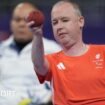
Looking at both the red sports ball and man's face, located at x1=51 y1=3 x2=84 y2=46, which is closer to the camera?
the red sports ball

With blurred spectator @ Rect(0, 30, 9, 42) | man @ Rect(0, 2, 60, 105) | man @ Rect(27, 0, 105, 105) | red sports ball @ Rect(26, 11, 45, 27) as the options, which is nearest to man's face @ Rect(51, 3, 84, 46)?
man @ Rect(27, 0, 105, 105)

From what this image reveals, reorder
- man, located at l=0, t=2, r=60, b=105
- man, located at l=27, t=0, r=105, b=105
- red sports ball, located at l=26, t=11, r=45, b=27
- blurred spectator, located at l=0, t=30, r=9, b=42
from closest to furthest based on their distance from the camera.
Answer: red sports ball, located at l=26, t=11, r=45, b=27, man, located at l=27, t=0, r=105, b=105, man, located at l=0, t=2, r=60, b=105, blurred spectator, located at l=0, t=30, r=9, b=42

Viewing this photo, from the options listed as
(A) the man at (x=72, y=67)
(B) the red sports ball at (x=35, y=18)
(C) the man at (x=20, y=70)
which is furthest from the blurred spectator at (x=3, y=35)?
(B) the red sports ball at (x=35, y=18)

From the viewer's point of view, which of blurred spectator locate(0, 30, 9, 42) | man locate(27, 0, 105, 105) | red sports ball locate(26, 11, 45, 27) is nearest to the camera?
red sports ball locate(26, 11, 45, 27)

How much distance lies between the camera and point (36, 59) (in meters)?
2.70

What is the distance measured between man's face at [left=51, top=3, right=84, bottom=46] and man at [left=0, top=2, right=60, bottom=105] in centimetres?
142

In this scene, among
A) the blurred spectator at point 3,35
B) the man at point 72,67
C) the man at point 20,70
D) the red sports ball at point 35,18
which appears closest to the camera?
the red sports ball at point 35,18

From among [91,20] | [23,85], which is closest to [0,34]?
[23,85]

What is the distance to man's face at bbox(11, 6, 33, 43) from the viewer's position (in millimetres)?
4387

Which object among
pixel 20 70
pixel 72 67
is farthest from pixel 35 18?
pixel 20 70

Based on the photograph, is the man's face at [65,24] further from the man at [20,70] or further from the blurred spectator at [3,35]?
the blurred spectator at [3,35]

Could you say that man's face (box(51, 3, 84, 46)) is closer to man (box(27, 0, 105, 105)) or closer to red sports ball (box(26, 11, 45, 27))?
man (box(27, 0, 105, 105))

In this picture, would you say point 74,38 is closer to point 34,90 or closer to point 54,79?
point 54,79

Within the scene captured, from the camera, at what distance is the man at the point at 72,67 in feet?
9.14
